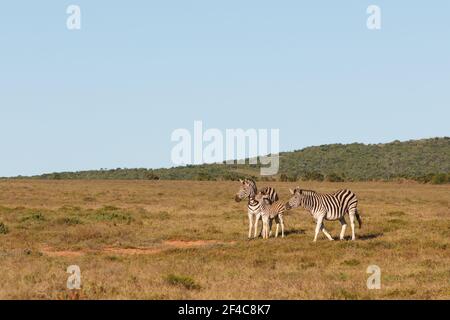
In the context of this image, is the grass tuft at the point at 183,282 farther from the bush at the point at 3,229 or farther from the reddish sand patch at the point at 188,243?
the bush at the point at 3,229

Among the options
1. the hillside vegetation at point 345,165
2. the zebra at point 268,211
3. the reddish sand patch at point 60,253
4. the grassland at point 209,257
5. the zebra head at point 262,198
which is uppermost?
the hillside vegetation at point 345,165

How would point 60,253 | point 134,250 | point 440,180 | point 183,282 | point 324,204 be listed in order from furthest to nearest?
point 440,180
point 324,204
point 134,250
point 60,253
point 183,282

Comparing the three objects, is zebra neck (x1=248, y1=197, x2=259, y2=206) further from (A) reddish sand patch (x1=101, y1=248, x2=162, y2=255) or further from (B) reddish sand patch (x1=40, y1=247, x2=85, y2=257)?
(B) reddish sand patch (x1=40, y1=247, x2=85, y2=257)

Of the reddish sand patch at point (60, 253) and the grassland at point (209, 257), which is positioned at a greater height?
the grassland at point (209, 257)

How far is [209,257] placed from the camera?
835 inches

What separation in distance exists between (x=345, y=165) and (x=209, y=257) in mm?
99237

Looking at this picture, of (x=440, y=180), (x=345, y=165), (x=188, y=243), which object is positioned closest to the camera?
(x=188, y=243)

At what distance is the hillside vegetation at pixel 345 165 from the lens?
352 feet

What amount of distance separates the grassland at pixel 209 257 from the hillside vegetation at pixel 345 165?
6244 centimetres

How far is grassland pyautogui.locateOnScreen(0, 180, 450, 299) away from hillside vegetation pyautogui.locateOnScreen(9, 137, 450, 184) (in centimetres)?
6244

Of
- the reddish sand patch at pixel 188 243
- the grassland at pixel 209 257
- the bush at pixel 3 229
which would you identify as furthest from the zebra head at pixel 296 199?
the bush at pixel 3 229

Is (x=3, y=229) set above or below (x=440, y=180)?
below

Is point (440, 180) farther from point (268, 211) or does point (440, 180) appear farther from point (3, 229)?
point (3, 229)

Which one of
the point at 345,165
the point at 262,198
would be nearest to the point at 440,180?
the point at 345,165
